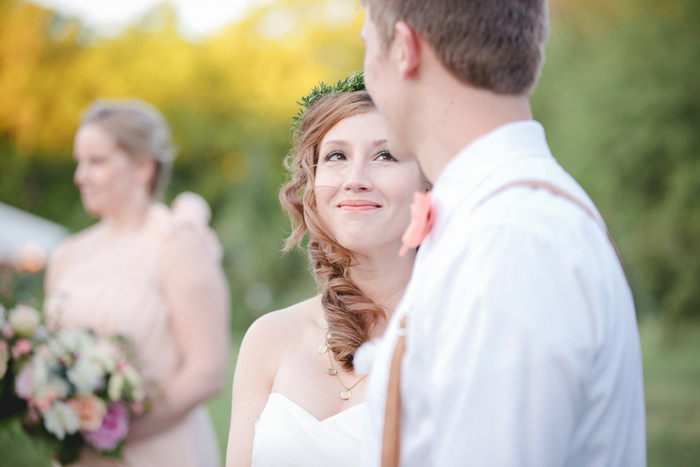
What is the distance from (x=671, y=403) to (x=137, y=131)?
9954 millimetres

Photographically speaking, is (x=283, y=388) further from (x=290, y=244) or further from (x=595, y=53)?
(x=595, y=53)

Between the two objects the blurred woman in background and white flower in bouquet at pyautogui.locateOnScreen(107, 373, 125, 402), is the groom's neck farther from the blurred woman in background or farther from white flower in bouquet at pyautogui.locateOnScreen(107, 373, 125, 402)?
the blurred woman in background

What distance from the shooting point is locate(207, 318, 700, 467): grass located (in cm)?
902

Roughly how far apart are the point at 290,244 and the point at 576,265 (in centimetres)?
159

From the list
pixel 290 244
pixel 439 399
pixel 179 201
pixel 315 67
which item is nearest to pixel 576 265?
pixel 439 399

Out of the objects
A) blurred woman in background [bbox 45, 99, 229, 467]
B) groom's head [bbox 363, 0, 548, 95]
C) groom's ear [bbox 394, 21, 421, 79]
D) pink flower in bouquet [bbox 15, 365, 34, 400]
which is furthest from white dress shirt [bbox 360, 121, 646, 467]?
blurred woman in background [bbox 45, 99, 229, 467]

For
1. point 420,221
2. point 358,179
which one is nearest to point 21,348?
point 358,179

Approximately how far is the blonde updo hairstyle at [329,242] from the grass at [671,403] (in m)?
7.24

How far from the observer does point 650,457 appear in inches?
353

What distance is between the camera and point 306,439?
2.39 m

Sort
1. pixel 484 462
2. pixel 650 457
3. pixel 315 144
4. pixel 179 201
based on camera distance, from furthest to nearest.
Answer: pixel 650 457, pixel 179 201, pixel 315 144, pixel 484 462

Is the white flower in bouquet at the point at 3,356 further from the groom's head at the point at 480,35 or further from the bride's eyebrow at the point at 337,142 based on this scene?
the groom's head at the point at 480,35

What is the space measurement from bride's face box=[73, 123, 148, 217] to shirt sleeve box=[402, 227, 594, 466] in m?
3.80

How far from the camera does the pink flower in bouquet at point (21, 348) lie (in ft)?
12.5
